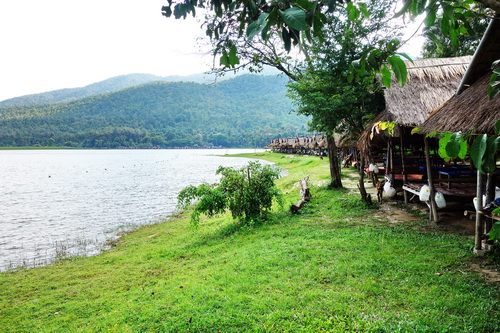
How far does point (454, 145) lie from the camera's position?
4.89ft

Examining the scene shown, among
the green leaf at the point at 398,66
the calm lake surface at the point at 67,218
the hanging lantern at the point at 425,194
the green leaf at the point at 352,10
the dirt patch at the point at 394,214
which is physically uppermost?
the green leaf at the point at 352,10

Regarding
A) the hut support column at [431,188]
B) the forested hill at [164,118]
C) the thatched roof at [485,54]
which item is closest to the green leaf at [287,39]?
the thatched roof at [485,54]

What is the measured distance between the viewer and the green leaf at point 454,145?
4.82 ft

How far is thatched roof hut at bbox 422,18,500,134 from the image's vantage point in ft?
15.3

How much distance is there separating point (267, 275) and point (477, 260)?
3.47 metres

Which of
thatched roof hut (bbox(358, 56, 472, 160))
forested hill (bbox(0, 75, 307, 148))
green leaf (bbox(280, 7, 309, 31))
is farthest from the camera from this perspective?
forested hill (bbox(0, 75, 307, 148))

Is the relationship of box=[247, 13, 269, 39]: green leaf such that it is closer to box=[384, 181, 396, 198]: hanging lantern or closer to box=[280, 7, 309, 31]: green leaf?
box=[280, 7, 309, 31]: green leaf

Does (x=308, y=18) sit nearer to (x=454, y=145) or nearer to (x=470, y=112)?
(x=454, y=145)

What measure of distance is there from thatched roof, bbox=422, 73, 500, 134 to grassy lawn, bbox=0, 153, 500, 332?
221cm

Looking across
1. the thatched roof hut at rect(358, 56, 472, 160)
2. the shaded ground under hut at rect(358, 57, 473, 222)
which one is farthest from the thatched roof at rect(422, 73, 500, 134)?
the thatched roof hut at rect(358, 56, 472, 160)

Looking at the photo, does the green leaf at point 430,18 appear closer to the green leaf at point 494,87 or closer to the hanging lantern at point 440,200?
the green leaf at point 494,87

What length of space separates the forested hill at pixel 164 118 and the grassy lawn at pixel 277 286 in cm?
12167

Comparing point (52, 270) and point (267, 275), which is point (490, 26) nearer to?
point (267, 275)

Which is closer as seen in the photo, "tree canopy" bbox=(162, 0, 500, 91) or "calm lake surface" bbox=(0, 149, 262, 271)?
"tree canopy" bbox=(162, 0, 500, 91)
